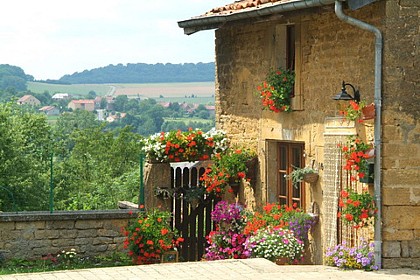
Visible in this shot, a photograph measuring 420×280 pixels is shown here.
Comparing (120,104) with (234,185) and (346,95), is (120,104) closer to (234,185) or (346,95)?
(234,185)

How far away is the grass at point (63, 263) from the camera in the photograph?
48.3 feet

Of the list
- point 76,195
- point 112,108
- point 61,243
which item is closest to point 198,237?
point 61,243

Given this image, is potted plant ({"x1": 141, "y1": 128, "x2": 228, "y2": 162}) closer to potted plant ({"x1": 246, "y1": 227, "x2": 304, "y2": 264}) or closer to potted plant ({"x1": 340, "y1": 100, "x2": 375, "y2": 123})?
potted plant ({"x1": 246, "y1": 227, "x2": 304, "y2": 264})

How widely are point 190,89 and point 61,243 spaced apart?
4296 inches

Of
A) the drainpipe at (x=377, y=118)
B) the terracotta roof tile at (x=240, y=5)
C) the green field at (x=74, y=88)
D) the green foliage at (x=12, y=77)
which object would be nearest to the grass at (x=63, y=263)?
the terracotta roof tile at (x=240, y=5)

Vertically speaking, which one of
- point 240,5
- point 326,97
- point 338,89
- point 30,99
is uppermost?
point 240,5

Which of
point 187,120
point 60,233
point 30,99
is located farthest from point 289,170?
point 30,99

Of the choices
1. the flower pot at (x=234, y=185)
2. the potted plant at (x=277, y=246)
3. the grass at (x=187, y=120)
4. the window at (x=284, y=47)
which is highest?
the window at (x=284, y=47)

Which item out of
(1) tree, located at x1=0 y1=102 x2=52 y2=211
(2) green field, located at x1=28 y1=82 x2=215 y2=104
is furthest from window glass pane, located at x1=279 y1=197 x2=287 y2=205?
(2) green field, located at x1=28 y1=82 x2=215 y2=104

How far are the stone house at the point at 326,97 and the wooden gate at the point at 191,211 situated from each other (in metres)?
0.80

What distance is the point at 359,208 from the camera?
12.0m

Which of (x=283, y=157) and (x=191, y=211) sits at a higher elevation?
(x=283, y=157)

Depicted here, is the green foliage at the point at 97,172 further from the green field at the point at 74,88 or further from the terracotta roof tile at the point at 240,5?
the green field at the point at 74,88

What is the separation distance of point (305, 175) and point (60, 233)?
4.30 meters
